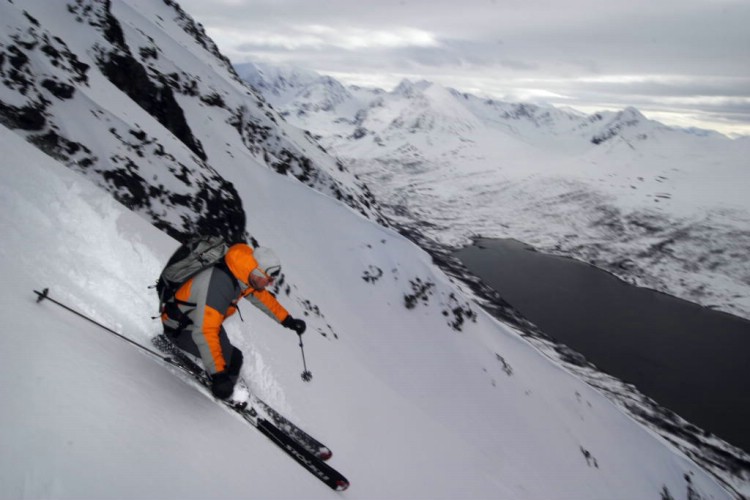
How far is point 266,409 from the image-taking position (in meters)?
6.52

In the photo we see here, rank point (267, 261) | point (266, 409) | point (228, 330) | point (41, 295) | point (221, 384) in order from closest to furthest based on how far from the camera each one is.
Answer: point (41, 295) < point (221, 384) < point (267, 261) < point (266, 409) < point (228, 330)

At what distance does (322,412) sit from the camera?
8.36 meters

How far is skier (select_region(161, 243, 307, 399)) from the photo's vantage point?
509 centimetres

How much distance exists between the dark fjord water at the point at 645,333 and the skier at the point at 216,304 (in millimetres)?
73790

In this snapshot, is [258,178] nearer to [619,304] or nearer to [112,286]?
[112,286]

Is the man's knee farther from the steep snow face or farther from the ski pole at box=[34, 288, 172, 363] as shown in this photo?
the steep snow face

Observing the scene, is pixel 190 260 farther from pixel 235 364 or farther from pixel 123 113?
pixel 123 113

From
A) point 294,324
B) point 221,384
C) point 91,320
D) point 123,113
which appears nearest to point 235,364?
point 221,384

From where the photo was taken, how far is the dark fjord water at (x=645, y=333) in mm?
63219

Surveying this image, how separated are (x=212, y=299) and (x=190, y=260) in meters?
0.64

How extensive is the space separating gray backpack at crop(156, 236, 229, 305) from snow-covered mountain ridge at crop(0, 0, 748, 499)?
107 cm

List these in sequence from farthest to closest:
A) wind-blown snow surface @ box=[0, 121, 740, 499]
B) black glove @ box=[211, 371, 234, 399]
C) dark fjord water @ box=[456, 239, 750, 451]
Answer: dark fjord water @ box=[456, 239, 750, 451] < black glove @ box=[211, 371, 234, 399] < wind-blown snow surface @ box=[0, 121, 740, 499]

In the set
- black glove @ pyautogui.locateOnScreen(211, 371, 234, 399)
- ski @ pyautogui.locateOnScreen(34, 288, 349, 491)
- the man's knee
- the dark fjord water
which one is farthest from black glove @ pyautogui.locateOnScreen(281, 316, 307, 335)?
the dark fjord water

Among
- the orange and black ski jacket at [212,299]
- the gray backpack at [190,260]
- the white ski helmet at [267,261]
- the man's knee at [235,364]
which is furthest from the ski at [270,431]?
the white ski helmet at [267,261]
